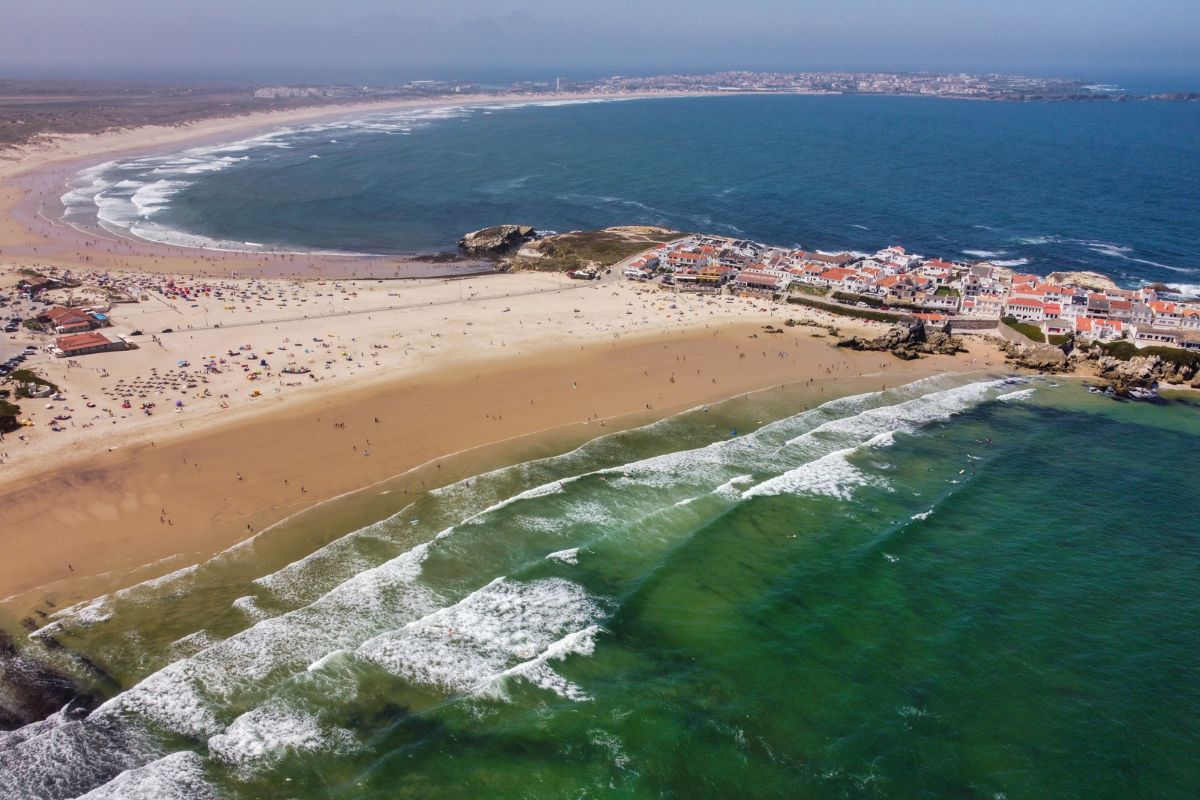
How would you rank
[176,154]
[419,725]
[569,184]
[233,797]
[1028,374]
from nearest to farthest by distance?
1. [233,797]
2. [419,725]
3. [1028,374]
4. [569,184]
5. [176,154]

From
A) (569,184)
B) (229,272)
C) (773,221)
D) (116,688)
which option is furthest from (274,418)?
(569,184)

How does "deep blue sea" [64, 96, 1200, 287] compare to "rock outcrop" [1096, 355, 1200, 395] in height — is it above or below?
above

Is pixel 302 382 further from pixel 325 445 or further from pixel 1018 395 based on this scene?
pixel 1018 395

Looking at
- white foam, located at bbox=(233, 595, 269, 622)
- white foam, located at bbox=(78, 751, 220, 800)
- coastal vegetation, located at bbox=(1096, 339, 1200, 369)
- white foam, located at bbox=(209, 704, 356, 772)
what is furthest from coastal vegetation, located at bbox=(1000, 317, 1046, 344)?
white foam, located at bbox=(78, 751, 220, 800)

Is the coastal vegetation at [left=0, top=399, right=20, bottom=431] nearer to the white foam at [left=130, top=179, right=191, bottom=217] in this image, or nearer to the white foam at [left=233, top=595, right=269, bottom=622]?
the white foam at [left=233, top=595, right=269, bottom=622]

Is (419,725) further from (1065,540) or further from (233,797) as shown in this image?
(1065,540)

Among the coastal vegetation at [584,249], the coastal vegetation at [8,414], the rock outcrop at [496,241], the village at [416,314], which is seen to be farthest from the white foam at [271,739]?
the rock outcrop at [496,241]

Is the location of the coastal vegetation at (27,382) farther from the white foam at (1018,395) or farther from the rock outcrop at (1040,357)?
the rock outcrop at (1040,357)
